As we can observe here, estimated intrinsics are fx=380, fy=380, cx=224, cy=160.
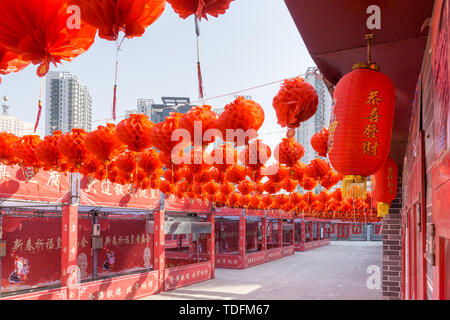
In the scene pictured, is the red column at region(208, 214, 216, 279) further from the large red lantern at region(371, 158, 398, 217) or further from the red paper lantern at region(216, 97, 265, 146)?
the red paper lantern at region(216, 97, 265, 146)

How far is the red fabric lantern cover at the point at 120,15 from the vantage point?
1.75 metres

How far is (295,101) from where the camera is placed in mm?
3822

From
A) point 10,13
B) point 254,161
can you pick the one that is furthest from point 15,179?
point 10,13

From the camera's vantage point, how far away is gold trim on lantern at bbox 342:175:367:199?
2.29m

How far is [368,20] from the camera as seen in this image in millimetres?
2363

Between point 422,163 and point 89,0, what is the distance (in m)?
2.12

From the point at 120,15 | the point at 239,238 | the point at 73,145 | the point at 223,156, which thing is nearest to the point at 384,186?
the point at 223,156

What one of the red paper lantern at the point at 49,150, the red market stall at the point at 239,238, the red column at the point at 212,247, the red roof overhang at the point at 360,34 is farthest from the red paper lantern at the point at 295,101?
the red market stall at the point at 239,238

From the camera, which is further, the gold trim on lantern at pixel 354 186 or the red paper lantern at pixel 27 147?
the red paper lantern at pixel 27 147

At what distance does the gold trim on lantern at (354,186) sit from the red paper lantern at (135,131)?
3210 millimetres

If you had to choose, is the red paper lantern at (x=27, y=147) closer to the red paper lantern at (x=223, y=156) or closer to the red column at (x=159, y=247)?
the red paper lantern at (x=223, y=156)

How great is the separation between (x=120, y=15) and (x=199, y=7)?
1.25ft

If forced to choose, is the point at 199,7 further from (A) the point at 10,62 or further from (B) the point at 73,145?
(B) the point at 73,145
